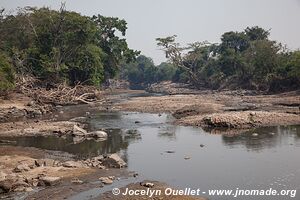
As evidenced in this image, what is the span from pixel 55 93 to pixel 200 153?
2963 centimetres

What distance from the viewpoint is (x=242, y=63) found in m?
70.6

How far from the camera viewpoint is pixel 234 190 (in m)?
14.7

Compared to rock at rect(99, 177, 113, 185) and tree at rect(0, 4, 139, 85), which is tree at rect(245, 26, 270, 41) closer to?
tree at rect(0, 4, 139, 85)

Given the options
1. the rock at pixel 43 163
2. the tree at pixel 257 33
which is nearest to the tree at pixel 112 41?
the tree at pixel 257 33

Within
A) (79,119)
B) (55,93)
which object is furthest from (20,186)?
(55,93)

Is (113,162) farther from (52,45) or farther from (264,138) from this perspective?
(52,45)

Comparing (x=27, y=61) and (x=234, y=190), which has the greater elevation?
(x=27, y=61)

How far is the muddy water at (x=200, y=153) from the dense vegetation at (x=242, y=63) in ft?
98.3

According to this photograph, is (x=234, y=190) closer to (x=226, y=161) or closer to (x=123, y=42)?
→ (x=226, y=161)

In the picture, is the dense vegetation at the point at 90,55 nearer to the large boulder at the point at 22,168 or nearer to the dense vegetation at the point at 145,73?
the large boulder at the point at 22,168

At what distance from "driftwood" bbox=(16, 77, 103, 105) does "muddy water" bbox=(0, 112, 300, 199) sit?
1484 centimetres

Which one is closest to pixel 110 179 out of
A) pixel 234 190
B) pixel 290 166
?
pixel 234 190

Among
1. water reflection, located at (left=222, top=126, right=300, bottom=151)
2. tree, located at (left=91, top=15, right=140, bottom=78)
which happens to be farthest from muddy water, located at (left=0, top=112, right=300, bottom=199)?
tree, located at (left=91, top=15, right=140, bottom=78)

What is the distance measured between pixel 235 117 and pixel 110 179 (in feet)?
52.1
